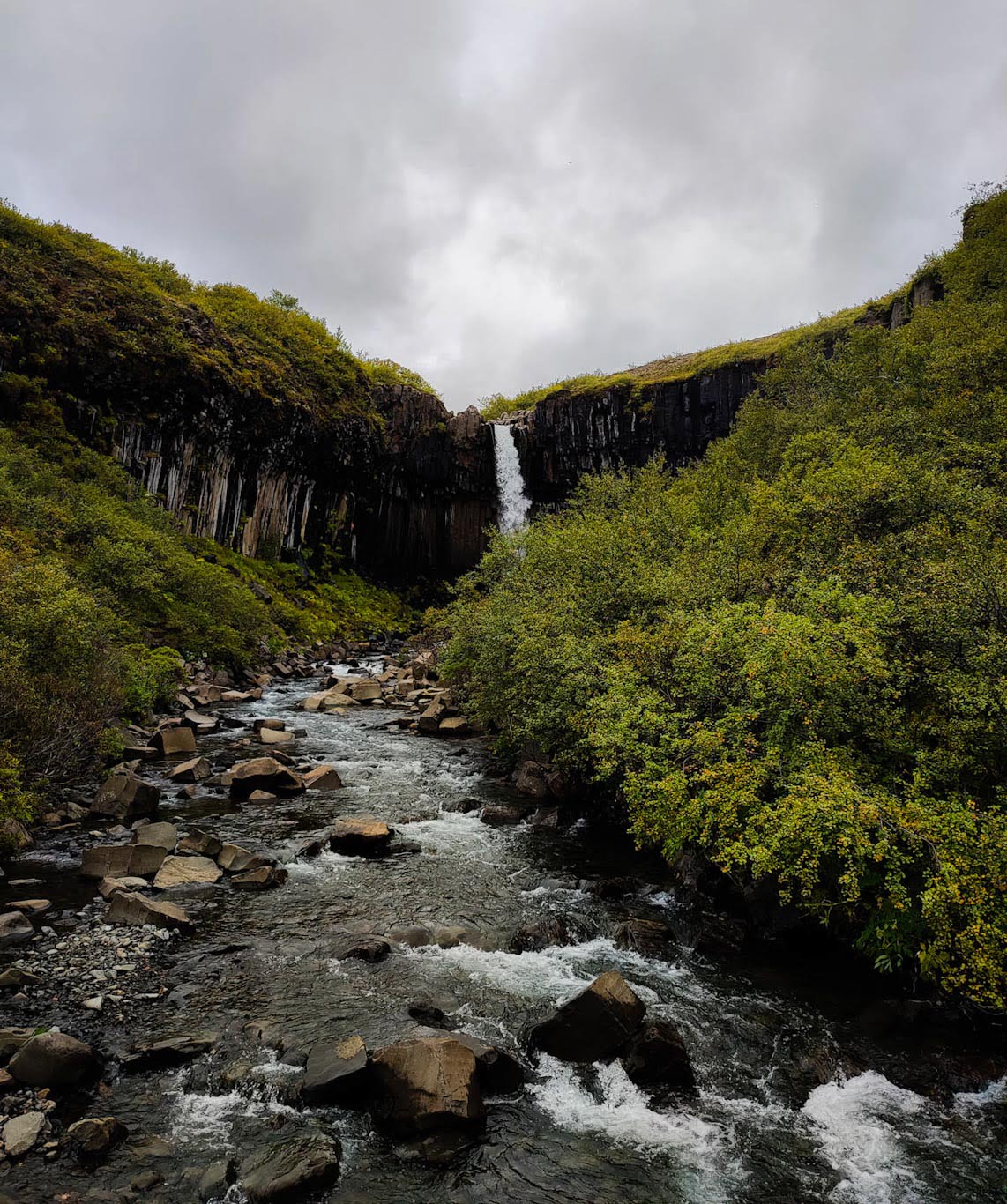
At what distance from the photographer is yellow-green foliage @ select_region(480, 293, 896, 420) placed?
53312mm

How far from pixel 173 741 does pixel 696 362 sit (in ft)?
205

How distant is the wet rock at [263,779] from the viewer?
17859 millimetres

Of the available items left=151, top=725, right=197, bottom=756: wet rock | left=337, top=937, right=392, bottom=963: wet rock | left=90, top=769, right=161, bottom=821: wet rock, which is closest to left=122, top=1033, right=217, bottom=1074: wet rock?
left=337, top=937, right=392, bottom=963: wet rock

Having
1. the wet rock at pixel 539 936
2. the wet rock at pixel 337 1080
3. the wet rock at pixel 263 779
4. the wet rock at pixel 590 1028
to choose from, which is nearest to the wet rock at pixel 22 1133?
the wet rock at pixel 337 1080

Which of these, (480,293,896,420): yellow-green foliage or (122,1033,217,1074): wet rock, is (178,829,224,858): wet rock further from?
(480,293,896,420): yellow-green foliage

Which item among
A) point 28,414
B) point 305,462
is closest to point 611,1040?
point 28,414

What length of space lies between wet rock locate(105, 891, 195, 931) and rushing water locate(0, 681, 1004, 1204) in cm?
52

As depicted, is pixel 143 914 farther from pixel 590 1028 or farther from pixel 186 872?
pixel 590 1028

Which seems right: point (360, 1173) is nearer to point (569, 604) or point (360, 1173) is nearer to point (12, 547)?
point (569, 604)

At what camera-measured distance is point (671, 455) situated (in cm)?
6494

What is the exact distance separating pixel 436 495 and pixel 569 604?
56.3 m

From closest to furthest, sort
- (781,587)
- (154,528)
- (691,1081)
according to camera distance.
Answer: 1. (691,1081)
2. (781,587)
3. (154,528)

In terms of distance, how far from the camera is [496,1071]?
297 inches

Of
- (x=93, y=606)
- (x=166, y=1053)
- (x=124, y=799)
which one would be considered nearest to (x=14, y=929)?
(x=166, y=1053)
